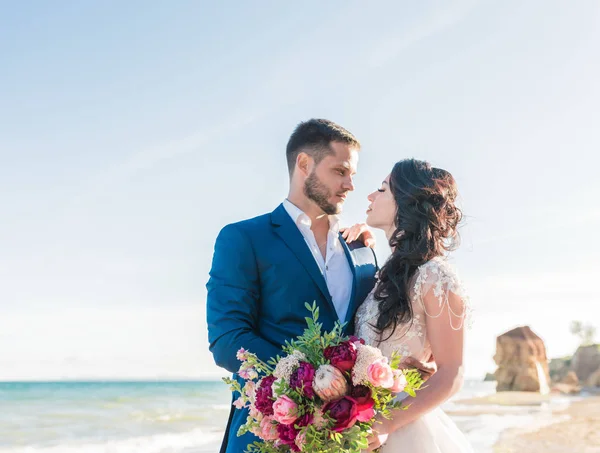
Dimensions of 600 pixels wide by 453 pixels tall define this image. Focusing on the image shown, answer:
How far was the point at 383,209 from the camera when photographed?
4324mm

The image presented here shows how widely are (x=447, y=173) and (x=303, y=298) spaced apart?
118cm

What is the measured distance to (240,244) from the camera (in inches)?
155

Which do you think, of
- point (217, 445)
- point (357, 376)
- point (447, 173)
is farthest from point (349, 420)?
point (217, 445)

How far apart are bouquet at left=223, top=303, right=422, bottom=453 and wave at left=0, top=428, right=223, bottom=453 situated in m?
15.6

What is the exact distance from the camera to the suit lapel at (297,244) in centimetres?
395

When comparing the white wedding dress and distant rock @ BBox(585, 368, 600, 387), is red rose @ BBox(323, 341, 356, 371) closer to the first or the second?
the white wedding dress

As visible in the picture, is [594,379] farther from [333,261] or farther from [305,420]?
[305,420]

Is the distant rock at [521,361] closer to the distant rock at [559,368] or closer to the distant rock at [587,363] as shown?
the distant rock at [587,363]

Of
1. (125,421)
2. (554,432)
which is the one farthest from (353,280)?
(125,421)

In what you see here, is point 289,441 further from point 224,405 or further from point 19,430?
point 224,405

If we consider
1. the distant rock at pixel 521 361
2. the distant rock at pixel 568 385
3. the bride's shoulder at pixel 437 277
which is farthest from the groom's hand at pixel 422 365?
the distant rock at pixel 568 385

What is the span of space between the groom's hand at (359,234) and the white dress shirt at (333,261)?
10 cm

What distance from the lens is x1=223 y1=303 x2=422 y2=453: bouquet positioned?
2.79 meters

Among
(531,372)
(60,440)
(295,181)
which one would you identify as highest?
(295,181)
